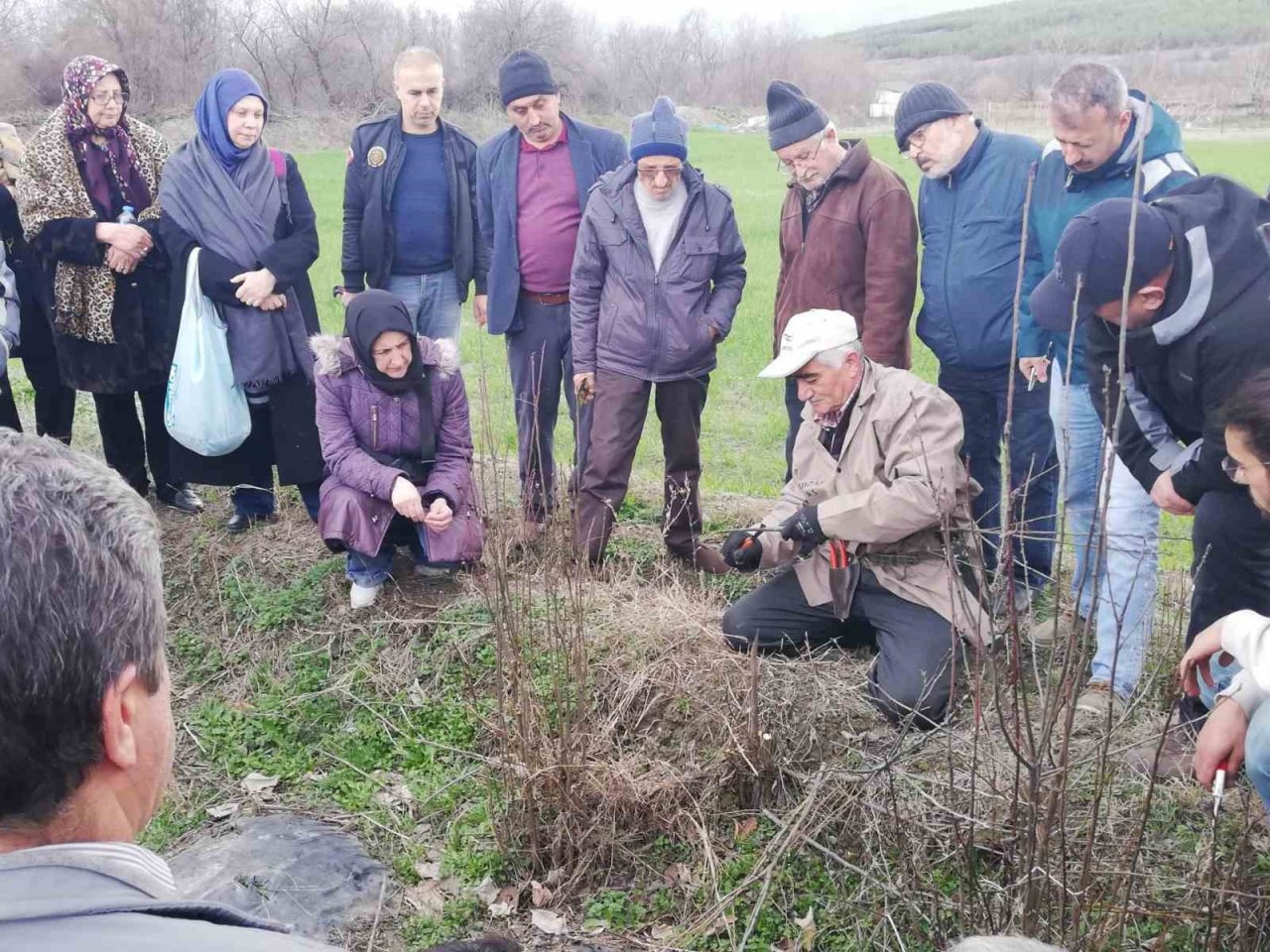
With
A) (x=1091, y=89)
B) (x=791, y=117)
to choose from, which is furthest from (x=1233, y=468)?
(x=791, y=117)

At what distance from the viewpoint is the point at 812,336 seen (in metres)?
3.57

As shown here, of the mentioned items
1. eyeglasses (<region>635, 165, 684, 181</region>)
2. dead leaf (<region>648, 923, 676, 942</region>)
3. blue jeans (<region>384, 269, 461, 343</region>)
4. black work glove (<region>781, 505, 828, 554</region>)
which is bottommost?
dead leaf (<region>648, 923, 676, 942</region>)

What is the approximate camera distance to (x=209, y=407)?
14.5 feet

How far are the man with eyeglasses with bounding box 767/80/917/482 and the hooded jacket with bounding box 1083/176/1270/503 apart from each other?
1.20 metres

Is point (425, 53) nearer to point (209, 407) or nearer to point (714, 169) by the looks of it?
point (209, 407)

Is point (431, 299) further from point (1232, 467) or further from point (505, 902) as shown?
point (1232, 467)

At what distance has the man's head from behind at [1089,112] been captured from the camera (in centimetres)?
340

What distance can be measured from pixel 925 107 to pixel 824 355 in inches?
42.2

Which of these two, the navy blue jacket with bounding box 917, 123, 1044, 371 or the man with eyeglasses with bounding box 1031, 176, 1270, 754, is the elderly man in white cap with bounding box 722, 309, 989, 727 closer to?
the navy blue jacket with bounding box 917, 123, 1044, 371

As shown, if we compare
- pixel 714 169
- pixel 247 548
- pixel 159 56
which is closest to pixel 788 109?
pixel 247 548

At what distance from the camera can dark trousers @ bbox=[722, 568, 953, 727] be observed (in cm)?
341

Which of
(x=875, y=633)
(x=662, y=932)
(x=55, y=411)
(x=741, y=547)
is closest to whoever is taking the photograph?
(x=662, y=932)

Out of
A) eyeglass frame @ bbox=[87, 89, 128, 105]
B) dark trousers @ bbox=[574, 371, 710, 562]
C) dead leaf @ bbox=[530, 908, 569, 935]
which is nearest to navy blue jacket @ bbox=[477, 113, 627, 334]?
dark trousers @ bbox=[574, 371, 710, 562]

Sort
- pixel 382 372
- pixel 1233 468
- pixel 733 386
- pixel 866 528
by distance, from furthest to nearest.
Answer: pixel 733 386 < pixel 382 372 < pixel 866 528 < pixel 1233 468
